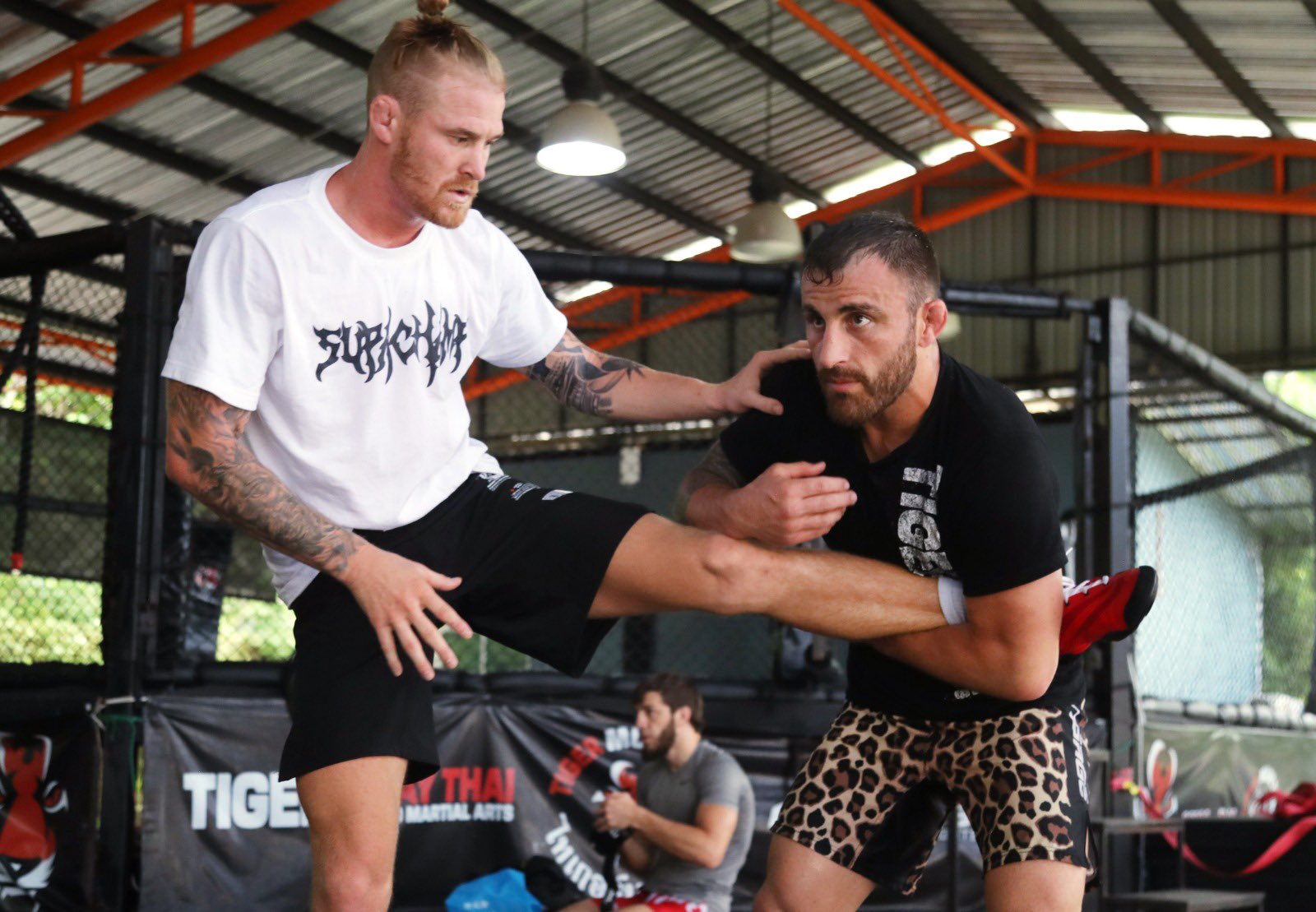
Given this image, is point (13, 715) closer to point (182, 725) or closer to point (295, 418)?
point (182, 725)

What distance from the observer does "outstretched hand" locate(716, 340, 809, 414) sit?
9.23 feet

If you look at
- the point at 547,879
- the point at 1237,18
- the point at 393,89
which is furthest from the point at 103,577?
the point at 1237,18

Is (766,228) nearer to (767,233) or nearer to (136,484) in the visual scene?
(767,233)

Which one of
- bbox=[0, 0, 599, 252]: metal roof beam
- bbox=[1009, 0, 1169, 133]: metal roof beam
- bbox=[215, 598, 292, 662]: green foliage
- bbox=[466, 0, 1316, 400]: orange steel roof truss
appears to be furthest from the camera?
bbox=[466, 0, 1316, 400]: orange steel roof truss

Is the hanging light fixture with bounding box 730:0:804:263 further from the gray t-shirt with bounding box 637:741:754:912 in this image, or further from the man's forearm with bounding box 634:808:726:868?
the man's forearm with bounding box 634:808:726:868

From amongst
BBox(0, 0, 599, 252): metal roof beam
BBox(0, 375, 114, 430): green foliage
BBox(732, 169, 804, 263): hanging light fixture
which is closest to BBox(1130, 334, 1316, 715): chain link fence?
BBox(732, 169, 804, 263): hanging light fixture

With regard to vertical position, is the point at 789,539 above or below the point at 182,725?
above

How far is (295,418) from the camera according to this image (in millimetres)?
2518

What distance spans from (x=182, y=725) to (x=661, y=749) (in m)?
1.58

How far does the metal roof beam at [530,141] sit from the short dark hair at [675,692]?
4636 mm

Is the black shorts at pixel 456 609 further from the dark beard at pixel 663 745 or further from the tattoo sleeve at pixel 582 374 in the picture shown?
the dark beard at pixel 663 745

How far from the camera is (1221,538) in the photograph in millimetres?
8953

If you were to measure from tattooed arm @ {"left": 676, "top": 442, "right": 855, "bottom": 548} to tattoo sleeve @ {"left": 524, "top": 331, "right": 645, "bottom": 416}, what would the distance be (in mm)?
493

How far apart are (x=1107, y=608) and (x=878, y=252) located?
84 cm
